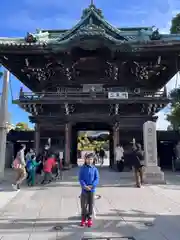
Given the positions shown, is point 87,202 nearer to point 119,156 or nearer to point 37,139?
point 119,156

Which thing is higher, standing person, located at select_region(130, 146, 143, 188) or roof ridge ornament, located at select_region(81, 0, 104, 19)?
roof ridge ornament, located at select_region(81, 0, 104, 19)

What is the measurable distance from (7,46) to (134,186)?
38.2 feet

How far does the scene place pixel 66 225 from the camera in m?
5.57

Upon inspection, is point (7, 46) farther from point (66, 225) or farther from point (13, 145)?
point (66, 225)

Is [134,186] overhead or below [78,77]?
below

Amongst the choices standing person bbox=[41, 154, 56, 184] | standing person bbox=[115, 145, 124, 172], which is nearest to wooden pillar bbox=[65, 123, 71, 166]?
standing person bbox=[115, 145, 124, 172]

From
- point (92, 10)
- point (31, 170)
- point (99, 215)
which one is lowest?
point (99, 215)

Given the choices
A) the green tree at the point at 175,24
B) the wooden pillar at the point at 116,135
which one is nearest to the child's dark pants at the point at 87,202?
the wooden pillar at the point at 116,135

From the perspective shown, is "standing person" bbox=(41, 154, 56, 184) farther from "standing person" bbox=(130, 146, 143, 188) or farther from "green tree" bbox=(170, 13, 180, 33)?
"green tree" bbox=(170, 13, 180, 33)

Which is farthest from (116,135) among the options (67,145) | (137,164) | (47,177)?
(47,177)

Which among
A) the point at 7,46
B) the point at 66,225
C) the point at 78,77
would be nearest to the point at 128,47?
the point at 78,77

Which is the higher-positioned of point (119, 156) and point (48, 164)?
point (119, 156)

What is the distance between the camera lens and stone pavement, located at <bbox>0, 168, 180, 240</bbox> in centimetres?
506

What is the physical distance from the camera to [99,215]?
644 cm
